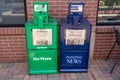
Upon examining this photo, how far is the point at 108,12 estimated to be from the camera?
4.44 meters

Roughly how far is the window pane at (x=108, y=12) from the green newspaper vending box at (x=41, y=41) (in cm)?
123

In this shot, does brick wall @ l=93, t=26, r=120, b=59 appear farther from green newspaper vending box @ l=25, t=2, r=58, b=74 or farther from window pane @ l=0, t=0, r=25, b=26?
window pane @ l=0, t=0, r=25, b=26

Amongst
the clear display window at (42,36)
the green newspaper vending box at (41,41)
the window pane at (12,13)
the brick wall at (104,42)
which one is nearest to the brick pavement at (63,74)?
the green newspaper vending box at (41,41)

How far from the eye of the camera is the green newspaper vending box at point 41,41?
3.53m

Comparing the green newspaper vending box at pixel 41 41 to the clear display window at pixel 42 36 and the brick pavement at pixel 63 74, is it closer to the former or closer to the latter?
the clear display window at pixel 42 36

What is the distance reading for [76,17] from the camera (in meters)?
3.62

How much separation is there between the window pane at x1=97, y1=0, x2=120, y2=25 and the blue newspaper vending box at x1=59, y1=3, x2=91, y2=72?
746 mm

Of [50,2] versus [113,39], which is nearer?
[50,2]

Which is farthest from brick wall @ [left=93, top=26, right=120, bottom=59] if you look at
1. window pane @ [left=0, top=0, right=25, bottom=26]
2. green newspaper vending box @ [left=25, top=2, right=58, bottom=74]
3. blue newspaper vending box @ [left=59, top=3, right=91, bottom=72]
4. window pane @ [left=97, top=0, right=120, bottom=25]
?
window pane @ [left=0, top=0, right=25, bottom=26]

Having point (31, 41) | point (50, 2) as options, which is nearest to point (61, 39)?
point (31, 41)

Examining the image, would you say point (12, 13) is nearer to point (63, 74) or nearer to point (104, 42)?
point (63, 74)

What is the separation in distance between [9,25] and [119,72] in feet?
8.20

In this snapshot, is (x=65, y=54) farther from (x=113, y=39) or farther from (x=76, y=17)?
(x=113, y=39)

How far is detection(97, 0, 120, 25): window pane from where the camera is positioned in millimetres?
4344
